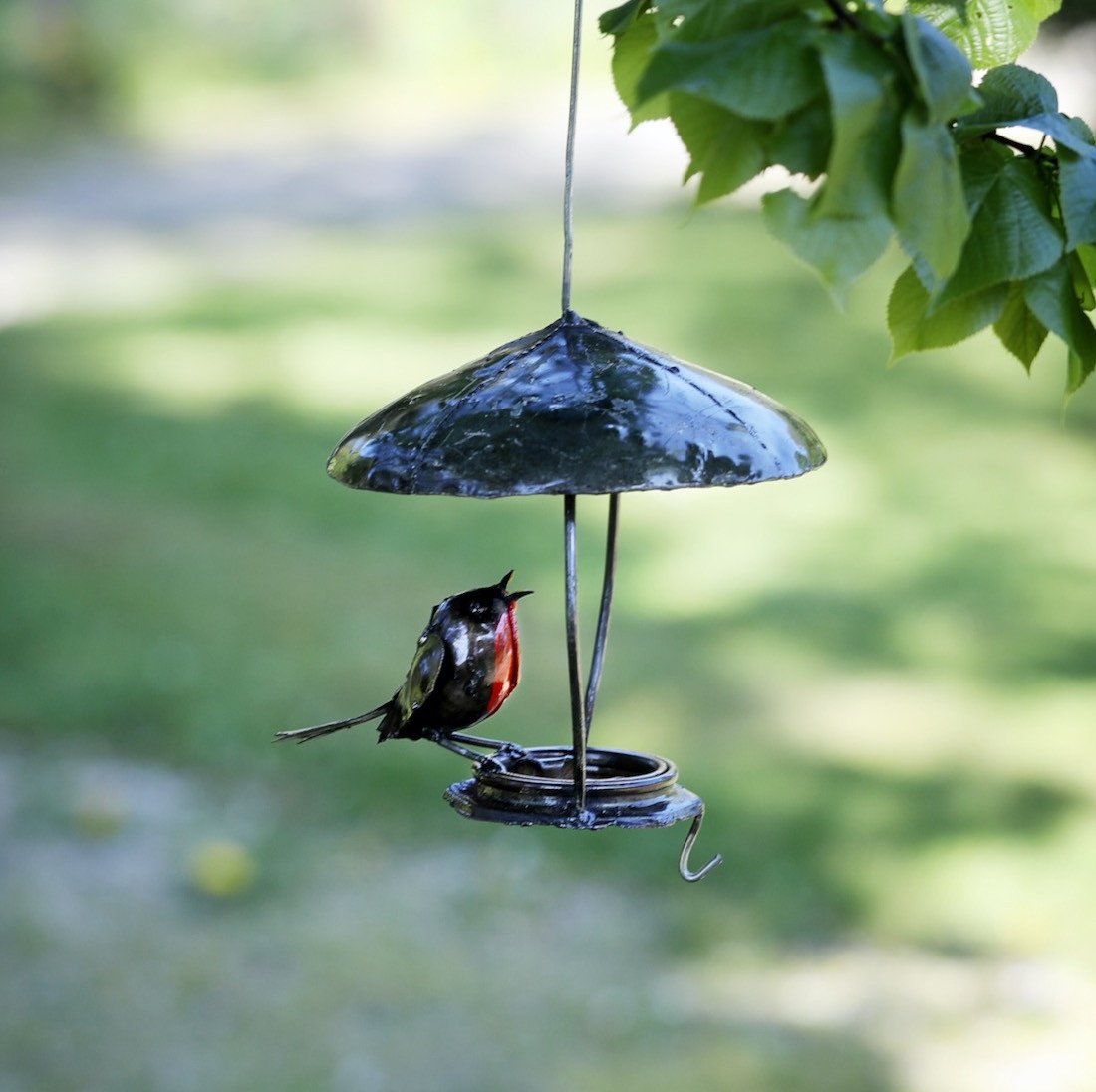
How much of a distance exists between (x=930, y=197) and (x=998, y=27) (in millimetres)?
751

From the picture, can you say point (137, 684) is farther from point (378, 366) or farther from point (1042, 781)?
point (1042, 781)

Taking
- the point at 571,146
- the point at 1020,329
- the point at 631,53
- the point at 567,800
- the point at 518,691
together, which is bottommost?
the point at 518,691

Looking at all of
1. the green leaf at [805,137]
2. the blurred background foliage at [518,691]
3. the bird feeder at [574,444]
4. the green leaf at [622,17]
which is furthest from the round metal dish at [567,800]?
the blurred background foliage at [518,691]

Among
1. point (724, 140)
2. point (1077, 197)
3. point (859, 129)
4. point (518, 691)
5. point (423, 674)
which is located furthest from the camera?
point (518, 691)

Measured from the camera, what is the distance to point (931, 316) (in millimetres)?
1934

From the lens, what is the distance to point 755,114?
1.53 m

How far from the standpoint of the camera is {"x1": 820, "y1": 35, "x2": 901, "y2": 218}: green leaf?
150 cm

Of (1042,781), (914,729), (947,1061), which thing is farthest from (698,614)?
(947,1061)

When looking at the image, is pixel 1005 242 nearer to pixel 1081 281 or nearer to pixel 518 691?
pixel 1081 281

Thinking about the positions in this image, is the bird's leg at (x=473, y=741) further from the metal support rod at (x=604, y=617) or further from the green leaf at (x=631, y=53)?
the green leaf at (x=631, y=53)

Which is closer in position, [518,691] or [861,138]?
[861,138]

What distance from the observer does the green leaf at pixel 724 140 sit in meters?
1.62

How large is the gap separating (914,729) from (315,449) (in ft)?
14.1

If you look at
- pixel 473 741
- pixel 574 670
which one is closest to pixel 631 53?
pixel 574 670
